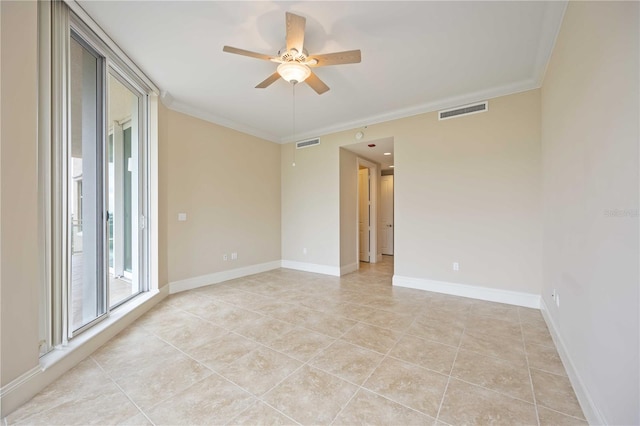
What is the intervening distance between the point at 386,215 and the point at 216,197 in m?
5.17

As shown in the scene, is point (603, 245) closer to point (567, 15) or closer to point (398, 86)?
point (567, 15)

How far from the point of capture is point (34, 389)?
1748 millimetres

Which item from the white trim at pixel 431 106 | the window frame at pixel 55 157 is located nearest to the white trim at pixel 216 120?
the white trim at pixel 431 106

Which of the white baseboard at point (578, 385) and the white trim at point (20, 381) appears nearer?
the white baseboard at point (578, 385)

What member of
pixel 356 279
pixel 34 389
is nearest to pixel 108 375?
pixel 34 389

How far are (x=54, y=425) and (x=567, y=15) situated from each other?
15.0 ft

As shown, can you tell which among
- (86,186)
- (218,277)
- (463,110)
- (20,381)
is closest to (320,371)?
(20,381)

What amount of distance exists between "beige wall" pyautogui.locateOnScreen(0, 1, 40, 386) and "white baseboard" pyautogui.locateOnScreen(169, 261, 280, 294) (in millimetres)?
2297

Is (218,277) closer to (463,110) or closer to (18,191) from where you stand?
(18,191)

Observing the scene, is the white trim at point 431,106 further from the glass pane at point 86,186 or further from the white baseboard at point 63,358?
the white baseboard at point 63,358

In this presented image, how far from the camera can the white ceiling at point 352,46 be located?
2158mm

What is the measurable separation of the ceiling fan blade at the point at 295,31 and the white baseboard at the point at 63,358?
3.09 metres

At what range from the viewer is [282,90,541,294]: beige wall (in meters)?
3.39

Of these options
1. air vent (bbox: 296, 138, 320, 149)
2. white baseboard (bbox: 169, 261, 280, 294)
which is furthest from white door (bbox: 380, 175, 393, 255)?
white baseboard (bbox: 169, 261, 280, 294)
